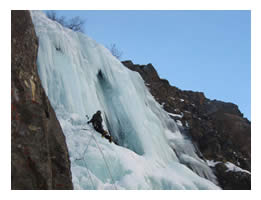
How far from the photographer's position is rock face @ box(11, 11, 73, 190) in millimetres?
3342

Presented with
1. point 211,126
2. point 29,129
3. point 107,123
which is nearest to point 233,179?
point 211,126

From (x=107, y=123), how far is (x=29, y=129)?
587 centimetres

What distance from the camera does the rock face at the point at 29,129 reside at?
3.34m

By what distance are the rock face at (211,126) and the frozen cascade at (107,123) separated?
843mm

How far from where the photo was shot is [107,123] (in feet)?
30.7

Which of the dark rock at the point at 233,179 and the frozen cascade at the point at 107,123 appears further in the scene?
the dark rock at the point at 233,179

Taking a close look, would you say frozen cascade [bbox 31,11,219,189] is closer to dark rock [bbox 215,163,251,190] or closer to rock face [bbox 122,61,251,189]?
dark rock [bbox 215,163,251,190]

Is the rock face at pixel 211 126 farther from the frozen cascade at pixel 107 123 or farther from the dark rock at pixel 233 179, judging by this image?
the frozen cascade at pixel 107 123

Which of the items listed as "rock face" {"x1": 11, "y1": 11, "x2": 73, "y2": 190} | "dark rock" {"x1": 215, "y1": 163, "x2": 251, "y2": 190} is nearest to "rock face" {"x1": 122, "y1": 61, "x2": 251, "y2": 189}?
"dark rock" {"x1": 215, "y1": 163, "x2": 251, "y2": 190}

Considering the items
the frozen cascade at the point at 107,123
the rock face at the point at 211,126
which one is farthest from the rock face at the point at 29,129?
the rock face at the point at 211,126

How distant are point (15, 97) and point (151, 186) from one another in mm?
4537

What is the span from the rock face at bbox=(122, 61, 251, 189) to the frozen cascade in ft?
2.76

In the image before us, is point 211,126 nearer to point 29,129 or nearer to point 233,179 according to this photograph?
point 233,179
